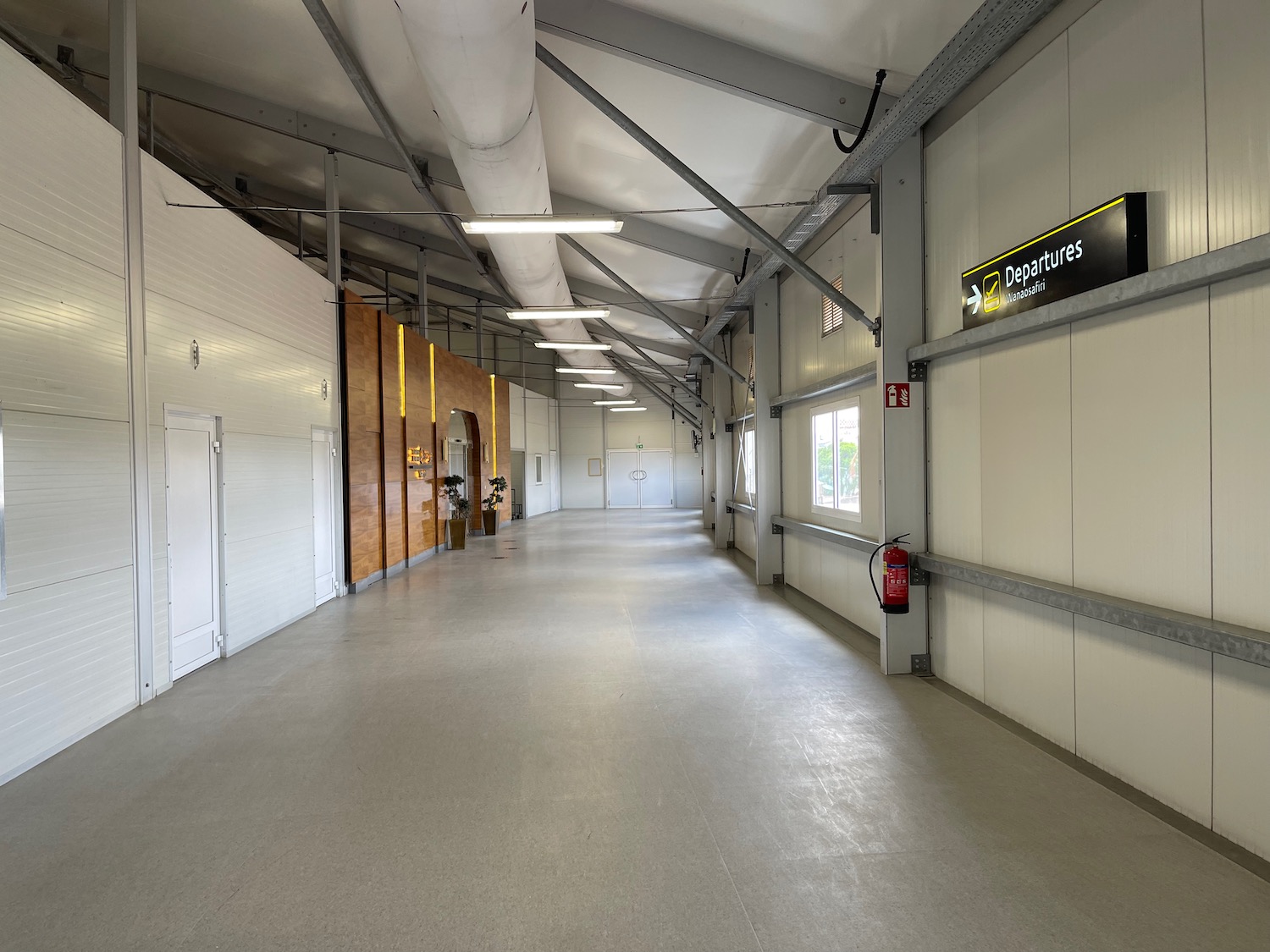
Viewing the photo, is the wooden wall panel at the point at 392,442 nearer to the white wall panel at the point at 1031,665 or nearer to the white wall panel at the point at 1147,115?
the white wall panel at the point at 1031,665

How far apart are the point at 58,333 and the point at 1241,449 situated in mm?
5768

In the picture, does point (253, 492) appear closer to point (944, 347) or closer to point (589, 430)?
point (944, 347)

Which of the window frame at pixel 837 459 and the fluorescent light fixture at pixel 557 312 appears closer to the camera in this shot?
the window frame at pixel 837 459

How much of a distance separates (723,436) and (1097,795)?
1018cm

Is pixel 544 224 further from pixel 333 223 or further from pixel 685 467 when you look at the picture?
pixel 685 467

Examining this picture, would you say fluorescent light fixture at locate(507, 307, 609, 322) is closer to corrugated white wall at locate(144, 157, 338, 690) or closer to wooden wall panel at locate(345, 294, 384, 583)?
wooden wall panel at locate(345, 294, 384, 583)

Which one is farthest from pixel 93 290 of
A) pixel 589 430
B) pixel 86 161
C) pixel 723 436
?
pixel 589 430

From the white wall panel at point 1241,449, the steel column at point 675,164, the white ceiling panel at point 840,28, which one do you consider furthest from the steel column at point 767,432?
the white wall panel at point 1241,449

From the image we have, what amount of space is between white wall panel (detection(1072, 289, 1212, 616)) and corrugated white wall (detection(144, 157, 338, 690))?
19.2 ft

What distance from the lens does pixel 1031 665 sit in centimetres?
389

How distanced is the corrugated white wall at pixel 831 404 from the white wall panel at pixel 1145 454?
1845 mm

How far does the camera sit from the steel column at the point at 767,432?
902 cm

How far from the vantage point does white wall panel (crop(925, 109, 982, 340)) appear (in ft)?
14.3

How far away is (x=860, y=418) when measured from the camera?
20.8 ft
